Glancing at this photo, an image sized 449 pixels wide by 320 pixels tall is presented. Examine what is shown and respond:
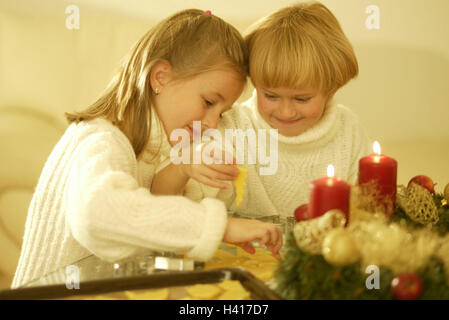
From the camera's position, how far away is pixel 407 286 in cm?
62

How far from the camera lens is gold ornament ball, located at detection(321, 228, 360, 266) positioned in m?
0.64

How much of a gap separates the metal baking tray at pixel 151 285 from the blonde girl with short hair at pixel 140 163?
0.28 feet

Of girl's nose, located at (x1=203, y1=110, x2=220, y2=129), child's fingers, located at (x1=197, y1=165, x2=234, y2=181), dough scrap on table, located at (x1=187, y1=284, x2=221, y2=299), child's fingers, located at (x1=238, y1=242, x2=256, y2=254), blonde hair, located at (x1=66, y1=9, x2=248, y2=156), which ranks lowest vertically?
dough scrap on table, located at (x1=187, y1=284, x2=221, y2=299)

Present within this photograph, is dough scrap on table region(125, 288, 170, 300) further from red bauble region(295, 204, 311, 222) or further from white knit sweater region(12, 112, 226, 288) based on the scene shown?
red bauble region(295, 204, 311, 222)

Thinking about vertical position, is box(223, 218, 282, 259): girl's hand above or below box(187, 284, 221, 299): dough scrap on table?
above

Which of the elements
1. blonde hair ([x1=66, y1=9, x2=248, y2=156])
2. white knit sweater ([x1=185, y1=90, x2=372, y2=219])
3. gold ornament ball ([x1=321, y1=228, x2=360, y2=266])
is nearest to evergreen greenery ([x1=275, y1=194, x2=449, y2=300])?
gold ornament ball ([x1=321, y1=228, x2=360, y2=266])

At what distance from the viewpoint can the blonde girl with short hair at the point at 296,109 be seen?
116 centimetres

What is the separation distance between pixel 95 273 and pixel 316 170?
81 cm

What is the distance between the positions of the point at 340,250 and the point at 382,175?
254 millimetres

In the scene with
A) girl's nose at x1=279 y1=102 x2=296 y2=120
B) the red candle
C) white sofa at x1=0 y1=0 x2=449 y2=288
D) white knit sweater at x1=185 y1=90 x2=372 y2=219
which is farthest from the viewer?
white sofa at x1=0 y1=0 x2=449 y2=288

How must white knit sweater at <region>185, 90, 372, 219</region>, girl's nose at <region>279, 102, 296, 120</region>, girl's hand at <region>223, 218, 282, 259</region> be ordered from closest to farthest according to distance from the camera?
girl's hand at <region>223, 218, 282, 259</region>
girl's nose at <region>279, 102, 296, 120</region>
white knit sweater at <region>185, 90, 372, 219</region>

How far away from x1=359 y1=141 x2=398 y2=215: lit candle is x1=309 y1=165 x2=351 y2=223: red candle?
0.13 m

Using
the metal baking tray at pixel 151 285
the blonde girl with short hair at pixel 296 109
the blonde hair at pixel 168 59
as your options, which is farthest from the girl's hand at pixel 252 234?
the blonde hair at pixel 168 59

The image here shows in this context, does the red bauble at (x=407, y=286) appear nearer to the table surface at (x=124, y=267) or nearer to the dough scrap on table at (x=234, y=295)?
the dough scrap on table at (x=234, y=295)
